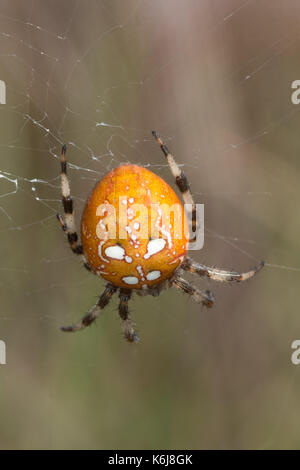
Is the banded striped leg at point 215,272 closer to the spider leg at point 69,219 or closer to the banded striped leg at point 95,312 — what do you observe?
the banded striped leg at point 95,312

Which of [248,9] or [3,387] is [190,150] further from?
[3,387]
